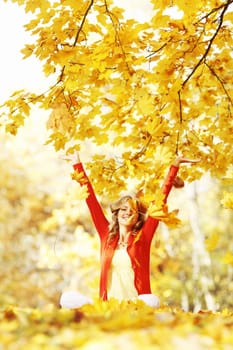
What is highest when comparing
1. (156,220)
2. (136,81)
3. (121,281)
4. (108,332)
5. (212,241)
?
(136,81)

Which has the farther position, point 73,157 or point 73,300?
point 73,157

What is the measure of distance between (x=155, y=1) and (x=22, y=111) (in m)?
0.95

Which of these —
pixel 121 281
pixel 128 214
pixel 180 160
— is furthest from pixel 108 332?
pixel 180 160

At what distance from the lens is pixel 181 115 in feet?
11.9

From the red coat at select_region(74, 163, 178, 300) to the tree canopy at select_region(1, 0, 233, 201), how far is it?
0.83 feet

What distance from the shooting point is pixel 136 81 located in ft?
11.2

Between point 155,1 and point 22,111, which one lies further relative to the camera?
point 22,111

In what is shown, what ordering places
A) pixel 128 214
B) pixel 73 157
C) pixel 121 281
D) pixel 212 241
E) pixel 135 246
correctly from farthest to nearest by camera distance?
pixel 73 157, pixel 128 214, pixel 135 246, pixel 121 281, pixel 212 241

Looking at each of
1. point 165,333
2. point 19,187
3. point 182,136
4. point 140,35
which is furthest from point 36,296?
point 165,333

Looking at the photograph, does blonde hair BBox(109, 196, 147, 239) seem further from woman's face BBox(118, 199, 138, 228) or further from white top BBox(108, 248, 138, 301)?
white top BBox(108, 248, 138, 301)

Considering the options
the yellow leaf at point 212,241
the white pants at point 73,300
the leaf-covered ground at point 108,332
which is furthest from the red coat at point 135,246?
the leaf-covered ground at point 108,332

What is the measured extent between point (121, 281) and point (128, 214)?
0.47 metres

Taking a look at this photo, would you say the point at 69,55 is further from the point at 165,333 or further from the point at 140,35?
the point at 165,333

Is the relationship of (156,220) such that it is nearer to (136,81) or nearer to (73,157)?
(73,157)
